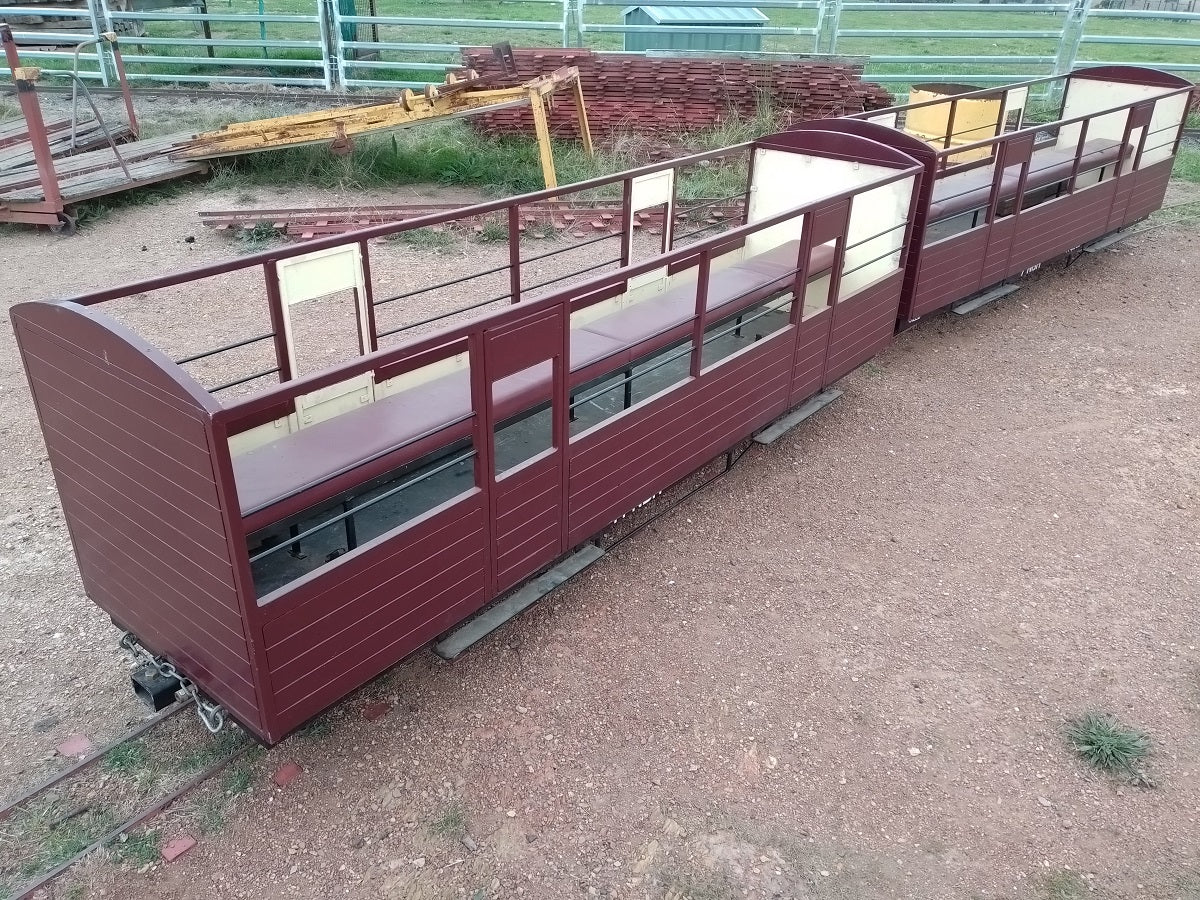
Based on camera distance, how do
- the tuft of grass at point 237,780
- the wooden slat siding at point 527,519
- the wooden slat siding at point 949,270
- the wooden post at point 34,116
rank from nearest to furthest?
the tuft of grass at point 237,780 → the wooden slat siding at point 527,519 → the wooden slat siding at point 949,270 → the wooden post at point 34,116

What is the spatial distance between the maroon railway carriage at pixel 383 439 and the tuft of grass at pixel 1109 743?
249 cm

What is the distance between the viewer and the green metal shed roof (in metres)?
17.5

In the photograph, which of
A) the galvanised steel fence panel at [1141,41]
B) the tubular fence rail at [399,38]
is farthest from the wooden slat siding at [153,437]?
the galvanised steel fence panel at [1141,41]

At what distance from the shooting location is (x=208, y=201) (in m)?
12.4

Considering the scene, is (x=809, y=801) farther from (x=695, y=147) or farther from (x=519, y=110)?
(x=519, y=110)

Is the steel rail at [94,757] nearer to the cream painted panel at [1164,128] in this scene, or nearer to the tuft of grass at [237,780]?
the tuft of grass at [237,780]

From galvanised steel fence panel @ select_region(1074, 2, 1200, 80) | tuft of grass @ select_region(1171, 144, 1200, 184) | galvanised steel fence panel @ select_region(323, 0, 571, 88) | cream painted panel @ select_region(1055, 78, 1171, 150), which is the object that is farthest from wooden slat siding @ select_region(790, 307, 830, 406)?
tuft of grass @ select_region(1171, 144, 1200, 184)

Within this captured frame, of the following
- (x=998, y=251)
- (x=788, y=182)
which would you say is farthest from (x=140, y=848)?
(x=998, y=251)

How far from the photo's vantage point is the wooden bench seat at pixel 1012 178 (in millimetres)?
8805

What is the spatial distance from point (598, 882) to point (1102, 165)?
32.6 ft

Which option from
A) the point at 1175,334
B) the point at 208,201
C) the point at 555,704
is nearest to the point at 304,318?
the point at 208,201

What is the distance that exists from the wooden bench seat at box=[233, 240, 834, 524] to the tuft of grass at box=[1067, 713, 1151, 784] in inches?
119

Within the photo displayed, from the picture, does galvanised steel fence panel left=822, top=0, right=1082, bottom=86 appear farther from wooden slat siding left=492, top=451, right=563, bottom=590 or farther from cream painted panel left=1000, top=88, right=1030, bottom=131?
wooden slat siding left=492, top=451, right=563, bottom=590

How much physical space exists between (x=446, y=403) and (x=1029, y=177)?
7.14 metres
